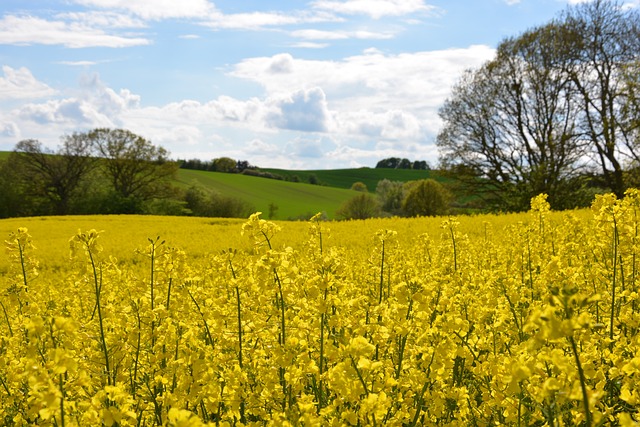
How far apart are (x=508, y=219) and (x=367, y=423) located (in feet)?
51.9


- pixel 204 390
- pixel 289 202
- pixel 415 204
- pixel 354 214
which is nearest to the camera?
pixel 204 390

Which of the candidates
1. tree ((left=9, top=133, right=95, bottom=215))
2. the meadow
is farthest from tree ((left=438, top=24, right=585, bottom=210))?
tree ((left=9, top=133, right=95, bottom=215))

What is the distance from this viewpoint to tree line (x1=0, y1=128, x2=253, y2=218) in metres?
50.4

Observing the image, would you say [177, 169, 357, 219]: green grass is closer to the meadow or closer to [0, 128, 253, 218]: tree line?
[0, 128, 253, 218]: tree line

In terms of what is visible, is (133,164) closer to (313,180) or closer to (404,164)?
(313,180)

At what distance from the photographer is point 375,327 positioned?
9.71ft

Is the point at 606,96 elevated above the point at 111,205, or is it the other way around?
the point at 606,96

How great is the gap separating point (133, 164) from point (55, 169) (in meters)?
7.51

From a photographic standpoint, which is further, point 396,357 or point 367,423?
point 396,357

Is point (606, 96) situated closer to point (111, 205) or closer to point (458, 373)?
point (458, 373)

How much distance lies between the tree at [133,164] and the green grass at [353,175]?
45.7m

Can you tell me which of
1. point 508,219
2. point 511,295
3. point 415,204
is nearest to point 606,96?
point 508,219

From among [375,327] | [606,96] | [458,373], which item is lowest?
[458,373]

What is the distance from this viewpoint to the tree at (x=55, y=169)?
52.0 meters
